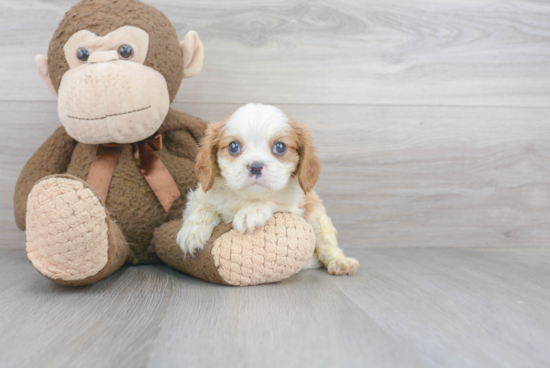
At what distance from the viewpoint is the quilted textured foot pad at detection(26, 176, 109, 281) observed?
805 mm

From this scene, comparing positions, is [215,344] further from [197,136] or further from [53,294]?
[197,136]

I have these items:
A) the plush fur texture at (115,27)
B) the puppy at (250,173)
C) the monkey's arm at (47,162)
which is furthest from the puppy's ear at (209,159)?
the monkey's arm at (47,162)

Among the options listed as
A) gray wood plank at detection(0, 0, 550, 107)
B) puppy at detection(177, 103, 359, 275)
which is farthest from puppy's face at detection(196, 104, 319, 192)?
gray wood plank at detection(0, 0, 550, 107)

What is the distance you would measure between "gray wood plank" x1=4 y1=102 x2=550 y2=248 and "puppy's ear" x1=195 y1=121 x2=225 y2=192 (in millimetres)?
502

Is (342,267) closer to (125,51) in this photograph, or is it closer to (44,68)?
(125,51)

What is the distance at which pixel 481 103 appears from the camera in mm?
1534

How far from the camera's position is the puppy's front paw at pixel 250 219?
0.95 m

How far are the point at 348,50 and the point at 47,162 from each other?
1.03 m

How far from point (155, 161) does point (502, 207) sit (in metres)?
1.25

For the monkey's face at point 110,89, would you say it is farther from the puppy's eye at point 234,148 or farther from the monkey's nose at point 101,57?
the puppy's eye at point 234,148

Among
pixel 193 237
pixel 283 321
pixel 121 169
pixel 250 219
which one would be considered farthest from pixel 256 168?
pixel 121 169

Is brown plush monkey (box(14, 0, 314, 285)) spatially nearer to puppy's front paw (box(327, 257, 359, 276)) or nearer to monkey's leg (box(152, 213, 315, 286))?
monkey's leg (box(152, 213, 315, 286))

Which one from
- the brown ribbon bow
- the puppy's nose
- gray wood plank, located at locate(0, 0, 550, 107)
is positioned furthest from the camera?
gray wood plank, located at locate(0, 0, 550, 107)

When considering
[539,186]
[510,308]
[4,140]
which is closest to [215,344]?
[510,308]
